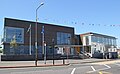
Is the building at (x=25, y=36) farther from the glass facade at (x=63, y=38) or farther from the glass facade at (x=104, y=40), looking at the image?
the glass facade at (x=104, y=40)

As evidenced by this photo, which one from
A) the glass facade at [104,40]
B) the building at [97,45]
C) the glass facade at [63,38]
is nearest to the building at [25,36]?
the glass facade at [63,38]

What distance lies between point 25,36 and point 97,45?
26.3 m

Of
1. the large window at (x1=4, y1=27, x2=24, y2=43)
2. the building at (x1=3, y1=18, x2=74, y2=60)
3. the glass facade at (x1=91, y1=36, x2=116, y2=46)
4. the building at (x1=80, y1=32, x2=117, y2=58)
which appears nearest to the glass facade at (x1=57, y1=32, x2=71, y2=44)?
the building at (x1=3, y1=18, x2=74, y2=60)

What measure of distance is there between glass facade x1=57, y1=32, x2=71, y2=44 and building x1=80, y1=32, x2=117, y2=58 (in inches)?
250

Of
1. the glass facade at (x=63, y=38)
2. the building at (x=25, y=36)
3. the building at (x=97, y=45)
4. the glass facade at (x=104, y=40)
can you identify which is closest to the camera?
the building at (x=25, y=36)

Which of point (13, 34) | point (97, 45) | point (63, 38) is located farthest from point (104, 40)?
point (13, 34)

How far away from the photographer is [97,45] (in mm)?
73875

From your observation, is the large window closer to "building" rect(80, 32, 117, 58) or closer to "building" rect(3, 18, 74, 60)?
"building" rect(3, 18, 74, 60)

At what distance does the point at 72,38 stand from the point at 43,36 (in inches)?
529

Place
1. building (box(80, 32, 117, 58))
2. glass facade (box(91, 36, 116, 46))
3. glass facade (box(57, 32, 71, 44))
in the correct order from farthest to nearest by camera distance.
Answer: glass facade (box(91, 36, 116, 46))
building (box(80, 32, 117, 58))
glass facade (box(57, 32, 71, 44))

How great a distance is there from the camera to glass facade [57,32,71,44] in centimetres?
6725

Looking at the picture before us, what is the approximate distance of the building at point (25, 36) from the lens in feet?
180

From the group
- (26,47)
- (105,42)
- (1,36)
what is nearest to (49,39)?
(26,47)

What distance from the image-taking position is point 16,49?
56250 millimetres
